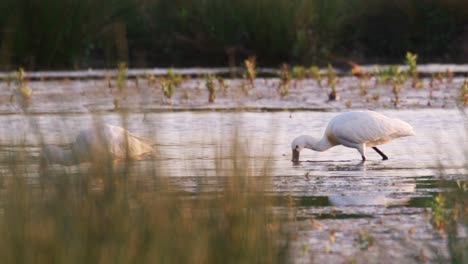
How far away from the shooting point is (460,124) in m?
11.8

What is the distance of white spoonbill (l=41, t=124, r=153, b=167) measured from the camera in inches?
193

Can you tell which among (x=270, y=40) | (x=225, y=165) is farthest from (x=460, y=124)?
(x=270, y=40)

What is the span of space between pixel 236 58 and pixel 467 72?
196 inches

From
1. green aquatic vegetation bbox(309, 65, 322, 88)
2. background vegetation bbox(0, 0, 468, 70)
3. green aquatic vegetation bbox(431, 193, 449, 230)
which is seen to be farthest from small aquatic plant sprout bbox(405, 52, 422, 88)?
green aquatic vegetation bbox(431, 193, 449, 230)

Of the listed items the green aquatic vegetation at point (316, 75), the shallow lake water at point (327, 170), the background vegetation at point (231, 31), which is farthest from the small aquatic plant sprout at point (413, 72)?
the background vegetation at point (231, 31)

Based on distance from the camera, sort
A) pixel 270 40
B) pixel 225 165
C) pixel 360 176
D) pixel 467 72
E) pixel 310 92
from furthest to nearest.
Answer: pixel 270 40
pixel 467 72
pixel 310 92
pixel 360 176
pixel 225 165

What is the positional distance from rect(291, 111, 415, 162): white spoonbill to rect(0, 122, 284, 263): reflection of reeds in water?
4.28 m

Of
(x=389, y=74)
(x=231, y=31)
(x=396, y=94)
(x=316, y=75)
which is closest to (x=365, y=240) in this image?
(x=396, y=94)

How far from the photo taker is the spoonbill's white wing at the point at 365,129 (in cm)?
949

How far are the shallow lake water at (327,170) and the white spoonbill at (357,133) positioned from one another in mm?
151

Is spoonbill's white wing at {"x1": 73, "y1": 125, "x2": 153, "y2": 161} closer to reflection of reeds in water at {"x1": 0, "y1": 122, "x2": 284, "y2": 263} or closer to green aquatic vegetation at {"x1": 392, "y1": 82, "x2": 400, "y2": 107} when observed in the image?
reflection of reeds in water at {"x1": 0, "y1": 122, "x2": 284, "y2": 263}

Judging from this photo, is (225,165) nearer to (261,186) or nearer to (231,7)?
(261,186)

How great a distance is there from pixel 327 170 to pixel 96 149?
4281mm

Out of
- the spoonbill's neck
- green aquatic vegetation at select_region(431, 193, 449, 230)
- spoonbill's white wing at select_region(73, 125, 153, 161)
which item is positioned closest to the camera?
spoonbill's white wing at select_region(73, 125, 153, 161)
